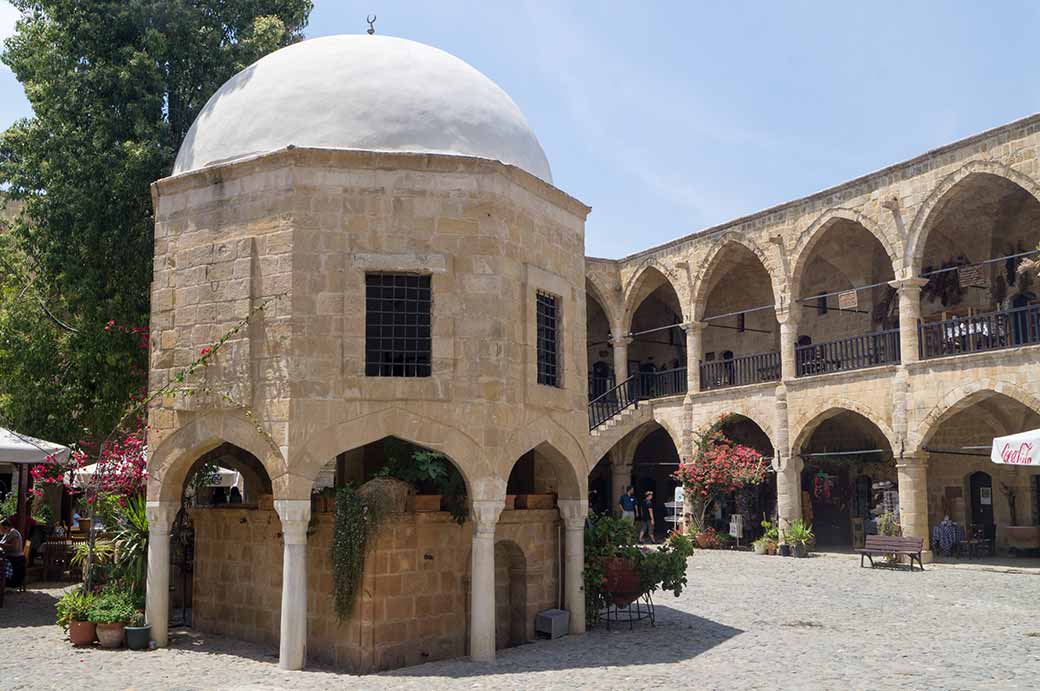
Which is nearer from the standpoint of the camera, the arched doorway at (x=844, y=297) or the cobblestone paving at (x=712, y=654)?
the cobblestone paving at (x=712, y=654)

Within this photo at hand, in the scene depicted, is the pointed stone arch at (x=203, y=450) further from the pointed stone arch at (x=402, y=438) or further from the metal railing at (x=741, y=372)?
the metal railing at (x=741, y=372)

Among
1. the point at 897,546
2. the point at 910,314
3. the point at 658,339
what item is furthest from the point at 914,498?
the point at 658,339

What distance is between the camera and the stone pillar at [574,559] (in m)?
10.8

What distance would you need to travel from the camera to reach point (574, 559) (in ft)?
35.8

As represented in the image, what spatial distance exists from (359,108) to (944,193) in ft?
38.2

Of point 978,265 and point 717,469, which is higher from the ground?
point 978,265

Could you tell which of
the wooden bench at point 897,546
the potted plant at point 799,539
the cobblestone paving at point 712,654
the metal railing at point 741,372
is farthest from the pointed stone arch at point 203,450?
the metal railing at point 741,372

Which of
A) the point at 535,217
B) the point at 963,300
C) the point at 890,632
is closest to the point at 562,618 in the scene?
the point at 890,632

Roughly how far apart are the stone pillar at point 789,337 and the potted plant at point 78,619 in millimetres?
14466

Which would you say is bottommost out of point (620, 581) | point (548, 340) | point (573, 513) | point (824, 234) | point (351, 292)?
point (620, 581)

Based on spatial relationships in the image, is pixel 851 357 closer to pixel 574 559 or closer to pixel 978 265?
pixel 978 265

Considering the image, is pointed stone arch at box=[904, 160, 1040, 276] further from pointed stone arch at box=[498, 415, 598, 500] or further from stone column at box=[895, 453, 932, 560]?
pointed stone arch at box=[498, 415, 598, 500]

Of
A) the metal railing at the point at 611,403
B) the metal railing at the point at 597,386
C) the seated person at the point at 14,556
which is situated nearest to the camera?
the seated person at the point at 14,556

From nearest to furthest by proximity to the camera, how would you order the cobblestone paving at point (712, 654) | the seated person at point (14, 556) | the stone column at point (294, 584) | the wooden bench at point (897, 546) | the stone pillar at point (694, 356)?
the cobblestone paving at point (712, 654) → the stone column at point (294, 584) → the seated person at point (14, 556) → the wooden bench at point (897, 546) → the stone pillar at point (694, 356)
